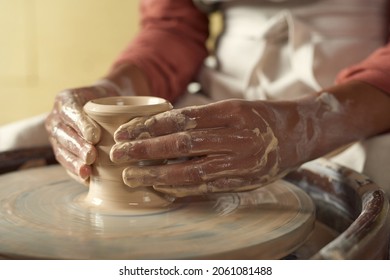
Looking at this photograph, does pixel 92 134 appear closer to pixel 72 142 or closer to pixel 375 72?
pixel 72 142

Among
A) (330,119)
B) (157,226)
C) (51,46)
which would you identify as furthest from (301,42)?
(51,46)

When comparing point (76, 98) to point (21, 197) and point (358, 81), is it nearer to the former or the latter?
point (21, 197)

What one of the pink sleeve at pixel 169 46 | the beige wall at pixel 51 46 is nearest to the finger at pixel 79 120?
the pink sleeve at pixel 169 46

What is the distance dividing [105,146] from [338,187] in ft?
1.45

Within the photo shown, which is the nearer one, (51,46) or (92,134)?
(92,134)

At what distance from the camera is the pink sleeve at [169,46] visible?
152cm

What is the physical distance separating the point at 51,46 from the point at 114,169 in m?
2.39

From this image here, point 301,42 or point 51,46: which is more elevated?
point 301,42

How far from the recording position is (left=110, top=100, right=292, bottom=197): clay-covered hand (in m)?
0.82

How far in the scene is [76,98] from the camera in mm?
1057

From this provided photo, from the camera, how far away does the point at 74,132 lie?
3.15ft

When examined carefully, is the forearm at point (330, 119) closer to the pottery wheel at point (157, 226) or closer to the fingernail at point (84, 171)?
A: the pottery wheel at point (157, 226)

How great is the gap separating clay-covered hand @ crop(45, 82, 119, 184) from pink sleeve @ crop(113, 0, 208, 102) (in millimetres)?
383

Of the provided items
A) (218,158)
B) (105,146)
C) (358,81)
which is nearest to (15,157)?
(105,146)
